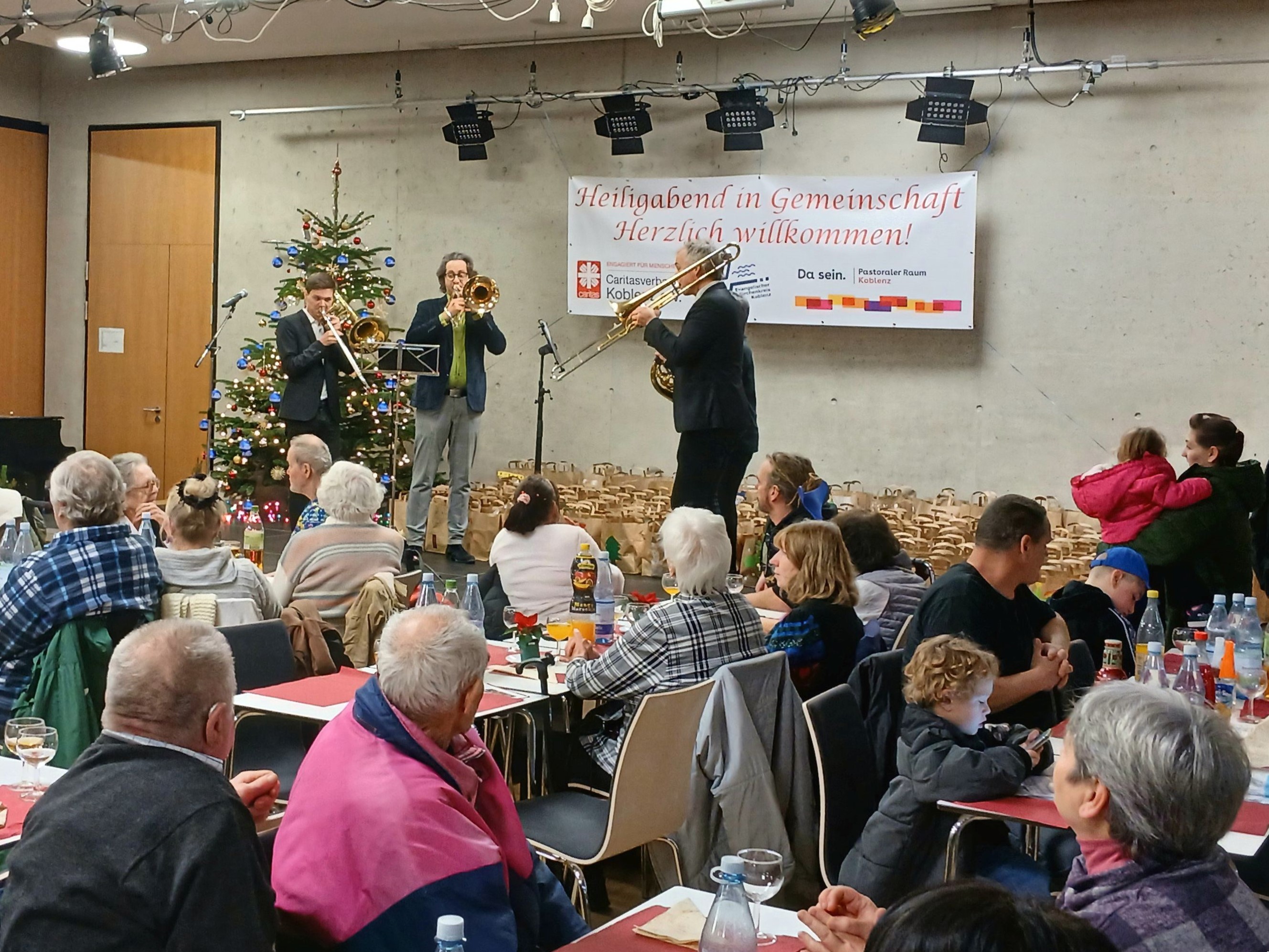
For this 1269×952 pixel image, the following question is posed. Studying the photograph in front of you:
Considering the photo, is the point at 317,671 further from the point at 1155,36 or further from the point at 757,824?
the point at 1155,36

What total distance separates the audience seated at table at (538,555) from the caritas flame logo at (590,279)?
5345 millimetres

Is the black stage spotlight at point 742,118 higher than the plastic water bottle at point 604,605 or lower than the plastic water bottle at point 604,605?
higher

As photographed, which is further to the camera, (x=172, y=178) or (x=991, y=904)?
(x=172, y=178)

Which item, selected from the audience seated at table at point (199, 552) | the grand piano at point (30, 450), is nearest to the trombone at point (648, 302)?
the audience seated at table at point (199, 552)

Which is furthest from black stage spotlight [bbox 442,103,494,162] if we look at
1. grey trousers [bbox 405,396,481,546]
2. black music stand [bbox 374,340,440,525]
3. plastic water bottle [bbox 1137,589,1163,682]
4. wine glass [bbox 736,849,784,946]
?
wine glass [bbox 736,849,784,946]

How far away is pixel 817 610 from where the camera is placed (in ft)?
14.2

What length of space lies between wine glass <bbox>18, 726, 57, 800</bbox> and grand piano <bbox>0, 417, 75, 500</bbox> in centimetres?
766

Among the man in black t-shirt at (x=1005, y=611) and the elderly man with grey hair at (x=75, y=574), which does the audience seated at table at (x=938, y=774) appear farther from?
the elderly man with grey hair at (x=75, y=574)

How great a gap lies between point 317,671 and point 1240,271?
6.60m

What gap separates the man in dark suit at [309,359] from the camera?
9.43m

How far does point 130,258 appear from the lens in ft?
41.1

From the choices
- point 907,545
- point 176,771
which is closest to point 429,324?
point 907,545

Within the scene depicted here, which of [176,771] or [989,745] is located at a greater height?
[176,771]

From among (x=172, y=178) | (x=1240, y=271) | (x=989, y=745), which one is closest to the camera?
(x=989, y=745)
